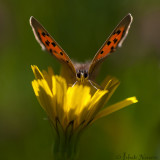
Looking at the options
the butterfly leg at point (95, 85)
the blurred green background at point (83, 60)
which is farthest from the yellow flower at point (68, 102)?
the blurred green background at point (83, 60)

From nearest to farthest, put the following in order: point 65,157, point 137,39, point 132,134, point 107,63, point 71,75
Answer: point 65,157, point 71,75, point 132,134, point 107,63, point 137,39

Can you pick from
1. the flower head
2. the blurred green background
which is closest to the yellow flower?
the flower head

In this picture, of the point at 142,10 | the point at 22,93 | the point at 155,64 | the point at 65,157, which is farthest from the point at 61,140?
the point at 142,10

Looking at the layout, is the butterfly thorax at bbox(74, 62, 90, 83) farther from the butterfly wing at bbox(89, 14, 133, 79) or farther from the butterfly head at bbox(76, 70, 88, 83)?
the butterfly wing at bbox(89, 14, 133, 79)

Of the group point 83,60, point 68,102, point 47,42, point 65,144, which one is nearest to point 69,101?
point 68,102

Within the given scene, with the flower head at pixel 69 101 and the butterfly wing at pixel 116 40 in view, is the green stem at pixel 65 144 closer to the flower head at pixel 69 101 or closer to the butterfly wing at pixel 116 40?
the flower head at pixel 69 101

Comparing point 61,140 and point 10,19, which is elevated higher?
point 10,19

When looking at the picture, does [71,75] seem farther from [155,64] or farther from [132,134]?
[155,64]

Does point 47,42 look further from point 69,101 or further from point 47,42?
point 69,101
